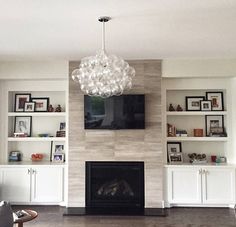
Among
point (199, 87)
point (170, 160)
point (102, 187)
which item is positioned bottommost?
point (102, 187)

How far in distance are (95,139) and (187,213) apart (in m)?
2.01

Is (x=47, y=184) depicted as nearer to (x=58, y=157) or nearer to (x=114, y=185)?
(x=58, y=157)

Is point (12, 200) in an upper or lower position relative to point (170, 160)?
lower

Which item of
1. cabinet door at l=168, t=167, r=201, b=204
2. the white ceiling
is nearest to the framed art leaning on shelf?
cabinet door at l=168, t=167, r=201, b=204

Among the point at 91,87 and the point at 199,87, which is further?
the point at 199,87

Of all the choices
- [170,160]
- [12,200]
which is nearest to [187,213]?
[170,160]

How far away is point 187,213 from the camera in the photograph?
4.83 metres

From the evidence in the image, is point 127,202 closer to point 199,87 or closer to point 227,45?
point 199,87

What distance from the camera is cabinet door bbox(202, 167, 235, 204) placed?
510 cm

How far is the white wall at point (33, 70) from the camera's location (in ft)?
17.3

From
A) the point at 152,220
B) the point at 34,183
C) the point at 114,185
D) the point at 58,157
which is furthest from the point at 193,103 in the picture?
the point at 34,183

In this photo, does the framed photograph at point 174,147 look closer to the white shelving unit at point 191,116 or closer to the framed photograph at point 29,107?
the white shelving unit at point 191,116

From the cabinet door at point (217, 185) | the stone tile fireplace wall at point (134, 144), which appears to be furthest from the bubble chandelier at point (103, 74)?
the cabinet door at point (217, 185)

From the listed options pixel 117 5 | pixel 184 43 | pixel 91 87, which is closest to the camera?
pixel 117 5
